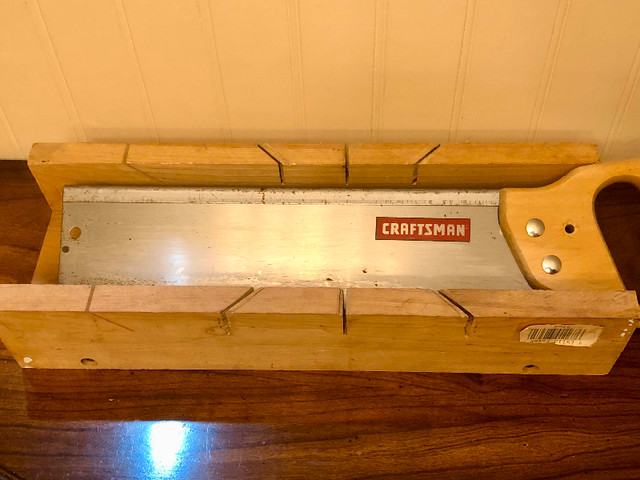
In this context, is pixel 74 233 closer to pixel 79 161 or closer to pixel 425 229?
pixel 79 161

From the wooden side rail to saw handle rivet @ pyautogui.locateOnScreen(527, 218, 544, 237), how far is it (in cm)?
18

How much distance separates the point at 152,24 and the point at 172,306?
1.70 feet

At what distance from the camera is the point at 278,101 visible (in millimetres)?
1084

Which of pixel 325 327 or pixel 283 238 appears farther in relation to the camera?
pixel 283 238

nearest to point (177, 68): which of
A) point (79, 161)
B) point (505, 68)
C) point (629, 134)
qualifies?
point (79, 161)

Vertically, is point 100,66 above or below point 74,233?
above

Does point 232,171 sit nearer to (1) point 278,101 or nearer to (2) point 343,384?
(1) point 278,101

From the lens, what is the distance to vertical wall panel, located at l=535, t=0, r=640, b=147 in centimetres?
94

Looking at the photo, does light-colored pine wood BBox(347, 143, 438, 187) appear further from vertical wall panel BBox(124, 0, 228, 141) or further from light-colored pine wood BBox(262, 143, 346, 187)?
vertical wall panel BBox(124, 0, 228, 141)

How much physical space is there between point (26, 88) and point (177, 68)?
0.34m

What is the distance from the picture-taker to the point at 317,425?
932 millimetres

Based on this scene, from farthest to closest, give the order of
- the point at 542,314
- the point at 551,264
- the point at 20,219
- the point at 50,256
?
the point at 20,219, the point at 50,256, the point at 551,264, the point at 542,314

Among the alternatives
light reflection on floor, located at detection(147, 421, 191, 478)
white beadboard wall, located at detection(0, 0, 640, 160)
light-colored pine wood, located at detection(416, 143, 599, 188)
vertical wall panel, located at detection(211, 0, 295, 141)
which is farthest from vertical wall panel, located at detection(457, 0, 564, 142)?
light reflection on floor, located at detection(147, 421, 191, 478)

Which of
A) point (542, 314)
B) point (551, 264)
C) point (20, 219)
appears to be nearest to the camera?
point (542, 314)
